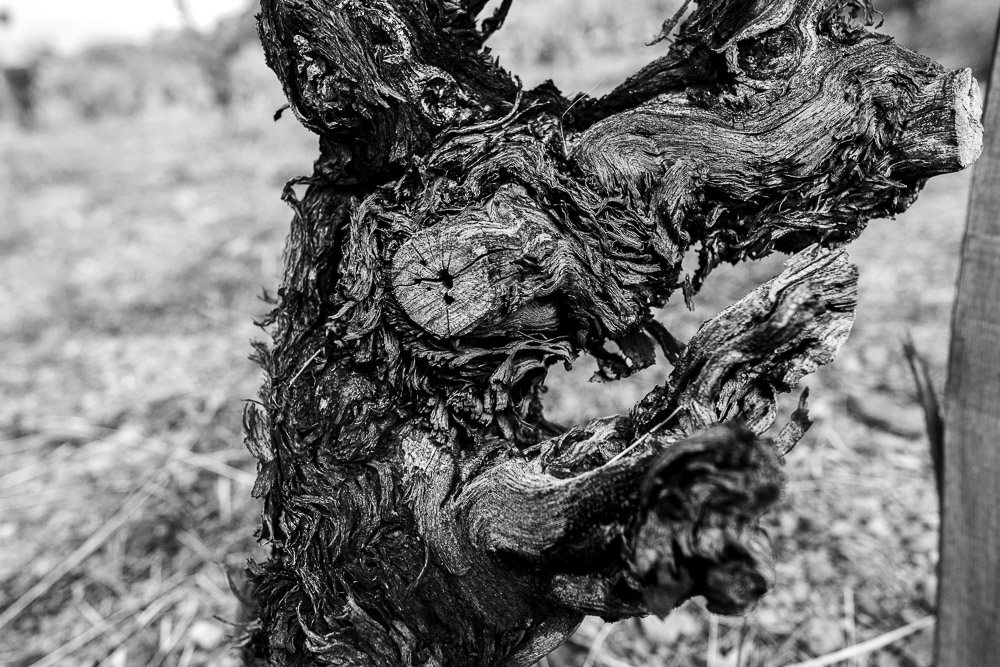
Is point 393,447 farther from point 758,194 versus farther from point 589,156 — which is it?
point 758,194

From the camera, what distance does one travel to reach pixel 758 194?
40.6 inches

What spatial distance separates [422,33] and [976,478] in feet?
5.14

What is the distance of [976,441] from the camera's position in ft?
4.94

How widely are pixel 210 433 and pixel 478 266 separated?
2703 millimetres

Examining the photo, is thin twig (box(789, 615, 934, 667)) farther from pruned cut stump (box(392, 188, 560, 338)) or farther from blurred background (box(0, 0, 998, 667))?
pruned cut stump (box(392, 188, 560, 338))

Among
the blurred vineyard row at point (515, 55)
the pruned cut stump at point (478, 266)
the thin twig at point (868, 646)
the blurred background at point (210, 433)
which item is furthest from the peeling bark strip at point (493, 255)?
the blurred vineyard row at point (515, 55)

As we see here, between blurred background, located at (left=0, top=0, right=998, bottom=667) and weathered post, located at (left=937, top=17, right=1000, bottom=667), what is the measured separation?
56 cm

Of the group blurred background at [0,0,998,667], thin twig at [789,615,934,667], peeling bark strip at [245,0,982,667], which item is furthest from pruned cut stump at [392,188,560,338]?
thin twig at [789,615,934,667]

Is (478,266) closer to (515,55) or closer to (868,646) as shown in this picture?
(868,646)

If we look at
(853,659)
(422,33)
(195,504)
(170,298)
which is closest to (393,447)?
(422,33)

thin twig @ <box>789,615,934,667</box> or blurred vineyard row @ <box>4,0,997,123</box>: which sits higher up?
blurred vineyard row @ <box>4,0,997,123</box>

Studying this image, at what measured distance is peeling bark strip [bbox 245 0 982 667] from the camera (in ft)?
3.23

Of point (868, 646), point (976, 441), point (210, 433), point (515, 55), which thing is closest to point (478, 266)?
point (976, 441)

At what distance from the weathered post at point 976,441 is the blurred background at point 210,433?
1.85ft
